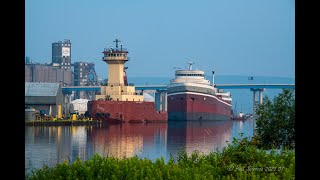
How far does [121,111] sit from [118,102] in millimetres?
843

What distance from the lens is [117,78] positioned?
Result: 53062 millimetres

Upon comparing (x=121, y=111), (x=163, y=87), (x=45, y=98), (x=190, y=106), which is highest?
(x=163, y=87)

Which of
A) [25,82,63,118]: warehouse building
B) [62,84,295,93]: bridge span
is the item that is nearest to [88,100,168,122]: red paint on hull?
[25,82,63,118]: warehouse building

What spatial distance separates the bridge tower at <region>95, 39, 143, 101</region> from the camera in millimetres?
51562

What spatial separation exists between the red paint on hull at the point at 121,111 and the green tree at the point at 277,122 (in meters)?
39.8

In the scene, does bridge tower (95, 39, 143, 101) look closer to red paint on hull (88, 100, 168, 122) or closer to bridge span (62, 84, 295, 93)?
red paint on hull (88, 100, 168, 122)

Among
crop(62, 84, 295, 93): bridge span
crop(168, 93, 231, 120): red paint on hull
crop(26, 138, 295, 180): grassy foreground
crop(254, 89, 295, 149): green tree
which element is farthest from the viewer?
crop(62, 84, 295, 93): bridge span

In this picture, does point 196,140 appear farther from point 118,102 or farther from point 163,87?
point 163,87

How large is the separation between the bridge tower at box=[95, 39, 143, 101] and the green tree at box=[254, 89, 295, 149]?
4090 cm

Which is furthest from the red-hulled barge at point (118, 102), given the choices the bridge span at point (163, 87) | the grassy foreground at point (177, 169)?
the grassy foreground at point (177, 169)

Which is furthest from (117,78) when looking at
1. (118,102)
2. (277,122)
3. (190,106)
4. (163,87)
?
(277,122)

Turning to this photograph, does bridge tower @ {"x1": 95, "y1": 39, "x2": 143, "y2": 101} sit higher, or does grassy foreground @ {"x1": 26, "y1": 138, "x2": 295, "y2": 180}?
bridge tower @ {"x1": 95, "y1": 39, "x2": 143, "y2": 101}
